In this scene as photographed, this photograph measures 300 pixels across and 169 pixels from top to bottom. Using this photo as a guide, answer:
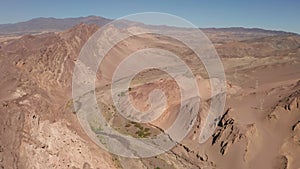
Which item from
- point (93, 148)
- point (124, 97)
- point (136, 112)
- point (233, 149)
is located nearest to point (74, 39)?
point (124, 97)

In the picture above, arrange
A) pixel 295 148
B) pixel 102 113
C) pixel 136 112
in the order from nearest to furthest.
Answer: pixel 295 148 < pixel 102 113 < pixel 136 112

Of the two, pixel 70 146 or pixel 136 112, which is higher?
pixel 70 146

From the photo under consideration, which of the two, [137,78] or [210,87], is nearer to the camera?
[210,87]

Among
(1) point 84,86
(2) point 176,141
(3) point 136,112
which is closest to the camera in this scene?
(2) point 176,141

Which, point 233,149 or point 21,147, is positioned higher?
point 21,147

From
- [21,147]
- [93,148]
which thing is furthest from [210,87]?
[21,147]

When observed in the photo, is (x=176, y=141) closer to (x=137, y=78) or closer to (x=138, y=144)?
(x=138, y=144)

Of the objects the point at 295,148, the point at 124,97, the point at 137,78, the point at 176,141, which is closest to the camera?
the point at 295,148

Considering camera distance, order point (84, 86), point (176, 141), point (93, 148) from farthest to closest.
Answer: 1. point (84, 86)
2. point (176, 141)
3. point (93, 148)

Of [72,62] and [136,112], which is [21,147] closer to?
[136,112]
